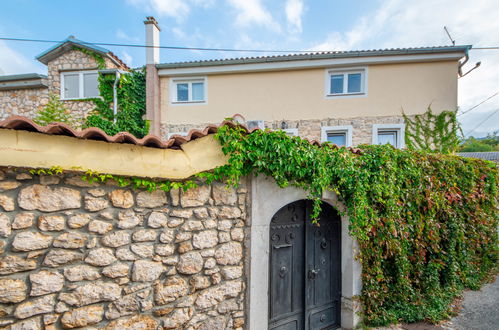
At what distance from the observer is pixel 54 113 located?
776 cm

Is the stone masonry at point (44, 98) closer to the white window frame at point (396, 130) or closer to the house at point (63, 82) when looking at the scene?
the house at point (63, 82)

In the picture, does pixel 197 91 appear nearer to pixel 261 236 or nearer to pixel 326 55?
pixel 326 55

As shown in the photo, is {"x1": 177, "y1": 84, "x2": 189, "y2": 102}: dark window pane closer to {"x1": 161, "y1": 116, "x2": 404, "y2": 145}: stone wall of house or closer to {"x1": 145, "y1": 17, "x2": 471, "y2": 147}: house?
{"x1": 145, "y1": 17, "x2": 471, "y2": 147}: house

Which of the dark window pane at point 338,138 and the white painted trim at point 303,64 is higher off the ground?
the white painted trim at point 303,64

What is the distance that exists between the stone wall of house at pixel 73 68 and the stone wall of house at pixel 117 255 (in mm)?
8321

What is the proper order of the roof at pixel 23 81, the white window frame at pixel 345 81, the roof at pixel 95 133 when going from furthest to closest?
the roof at pixel 23 81
the white window frame at pixel 345 81
the roof at pixel 95 133

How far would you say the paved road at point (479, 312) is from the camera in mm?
3436

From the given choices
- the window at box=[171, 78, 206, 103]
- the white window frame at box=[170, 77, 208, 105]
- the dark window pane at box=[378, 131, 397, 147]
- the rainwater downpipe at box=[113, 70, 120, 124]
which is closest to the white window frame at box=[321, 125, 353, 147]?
the dark window pane at box=[378, 131, 397, 147]

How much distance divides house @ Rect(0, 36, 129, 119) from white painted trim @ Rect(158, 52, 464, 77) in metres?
2.62

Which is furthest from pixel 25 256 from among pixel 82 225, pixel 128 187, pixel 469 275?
pixel 469 275

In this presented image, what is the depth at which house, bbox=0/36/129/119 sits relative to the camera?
328 inches

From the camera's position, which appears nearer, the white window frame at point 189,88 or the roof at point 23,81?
the roof at point 23,81

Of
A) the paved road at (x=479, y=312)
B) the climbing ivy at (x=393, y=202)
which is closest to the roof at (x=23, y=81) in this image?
the climbing ivy at (x=393, y=202)

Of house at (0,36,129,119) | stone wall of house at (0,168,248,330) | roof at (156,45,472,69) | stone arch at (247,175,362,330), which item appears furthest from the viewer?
house at (0,36,129,119)
